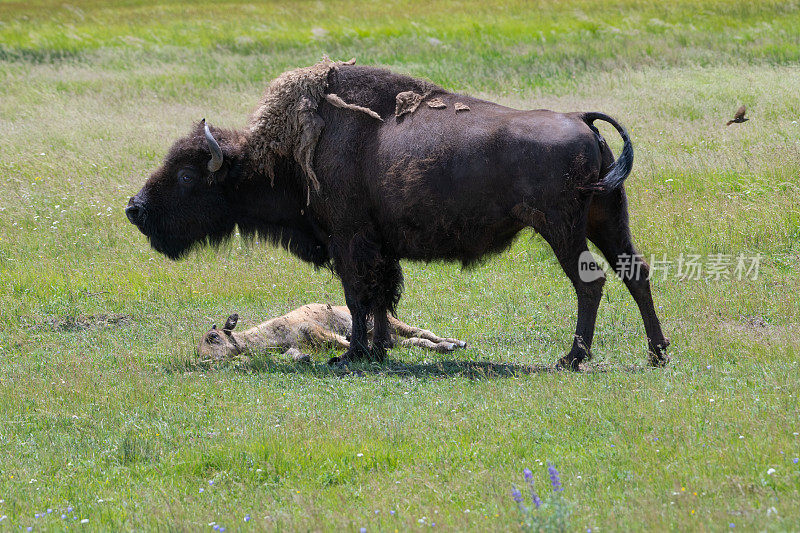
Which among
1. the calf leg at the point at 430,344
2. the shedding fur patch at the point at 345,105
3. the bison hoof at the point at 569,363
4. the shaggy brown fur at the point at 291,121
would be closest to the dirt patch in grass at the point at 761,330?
the bison hoof at the point at 569,363

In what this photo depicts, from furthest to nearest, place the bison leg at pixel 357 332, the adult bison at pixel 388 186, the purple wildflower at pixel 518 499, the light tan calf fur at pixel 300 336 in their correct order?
the light tan calf fur at pixel 300 336 < the bison leg at pixel 357 332 < the adult bison at pixel 388 186 < the purple wildflower at pixel 518 499

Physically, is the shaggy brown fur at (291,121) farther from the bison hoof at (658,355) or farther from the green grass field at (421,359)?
the bison hoof at (658,355)

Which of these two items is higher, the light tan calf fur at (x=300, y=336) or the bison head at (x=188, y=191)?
the bison head at (x=188, y=191)

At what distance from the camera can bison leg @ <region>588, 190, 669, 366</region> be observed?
26.1 feet

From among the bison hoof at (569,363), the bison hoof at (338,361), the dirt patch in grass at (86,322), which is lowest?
the dirt patch in grass at (86,322)

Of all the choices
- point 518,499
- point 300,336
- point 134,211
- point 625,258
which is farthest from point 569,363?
point 134,211

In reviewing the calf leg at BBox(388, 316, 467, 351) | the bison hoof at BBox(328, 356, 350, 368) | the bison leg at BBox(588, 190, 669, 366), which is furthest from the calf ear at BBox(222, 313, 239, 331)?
the bison leg at BBox(588, 190, 669, 366)

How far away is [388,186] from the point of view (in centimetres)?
840

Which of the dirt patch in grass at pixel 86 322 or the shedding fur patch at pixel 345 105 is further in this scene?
the dirt patch in grass at pixel 86 322

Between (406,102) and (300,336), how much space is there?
2.44 metres

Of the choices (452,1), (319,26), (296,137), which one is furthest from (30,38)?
(296,137)

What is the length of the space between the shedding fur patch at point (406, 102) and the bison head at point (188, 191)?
5.36 feet

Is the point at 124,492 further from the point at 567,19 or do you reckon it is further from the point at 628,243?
the point at 567,19

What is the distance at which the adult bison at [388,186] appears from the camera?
7.75 metres
